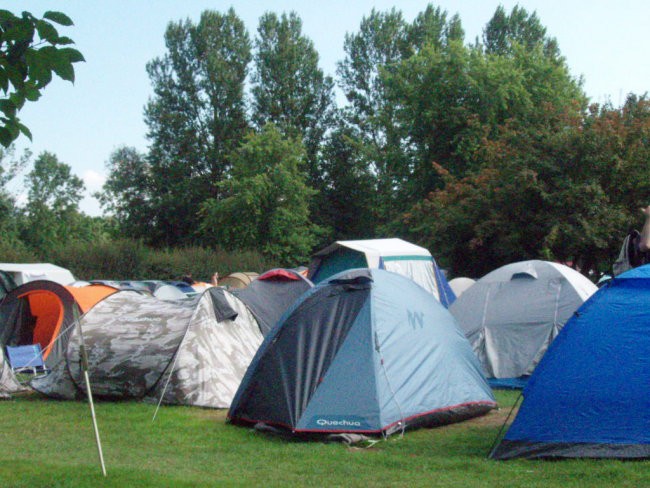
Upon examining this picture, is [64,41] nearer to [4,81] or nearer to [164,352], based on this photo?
[4,81]

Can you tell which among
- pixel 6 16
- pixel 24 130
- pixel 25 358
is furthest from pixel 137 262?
pixel 6 16

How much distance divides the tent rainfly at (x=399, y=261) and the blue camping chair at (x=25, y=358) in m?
6.48

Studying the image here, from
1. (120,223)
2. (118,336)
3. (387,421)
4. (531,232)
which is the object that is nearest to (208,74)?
(120,223)

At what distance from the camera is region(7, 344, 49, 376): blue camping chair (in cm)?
1371

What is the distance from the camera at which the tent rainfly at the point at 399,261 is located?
1667 centimetres

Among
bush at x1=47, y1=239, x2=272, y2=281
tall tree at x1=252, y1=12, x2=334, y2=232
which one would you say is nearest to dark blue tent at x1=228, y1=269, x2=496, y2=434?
bush at x1=47, y1=239, x2=272, y2=281

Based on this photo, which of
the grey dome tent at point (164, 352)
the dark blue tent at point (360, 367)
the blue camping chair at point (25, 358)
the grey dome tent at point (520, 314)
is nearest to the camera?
→ the dark blue tent at point (360, 367)

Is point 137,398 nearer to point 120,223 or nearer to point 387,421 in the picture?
point 387,421

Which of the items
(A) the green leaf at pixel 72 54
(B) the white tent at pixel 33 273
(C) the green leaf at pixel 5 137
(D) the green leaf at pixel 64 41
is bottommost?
(B) the white tent at pixel 33 273

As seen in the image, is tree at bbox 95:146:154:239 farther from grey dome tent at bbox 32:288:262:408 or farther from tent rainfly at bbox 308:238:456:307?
grey dome tent at bbox 32:288:262:408

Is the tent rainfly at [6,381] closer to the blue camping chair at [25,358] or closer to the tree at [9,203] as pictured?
the blue camping chair at [25,358]

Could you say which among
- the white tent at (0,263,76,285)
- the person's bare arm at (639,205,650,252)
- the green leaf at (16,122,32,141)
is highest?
the green leaf at (16,122,32,141)

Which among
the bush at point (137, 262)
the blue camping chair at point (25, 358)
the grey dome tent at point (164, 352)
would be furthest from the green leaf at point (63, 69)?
the bush at point (137, 262)

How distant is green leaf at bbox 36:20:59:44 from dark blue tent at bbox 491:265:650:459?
502 cm
